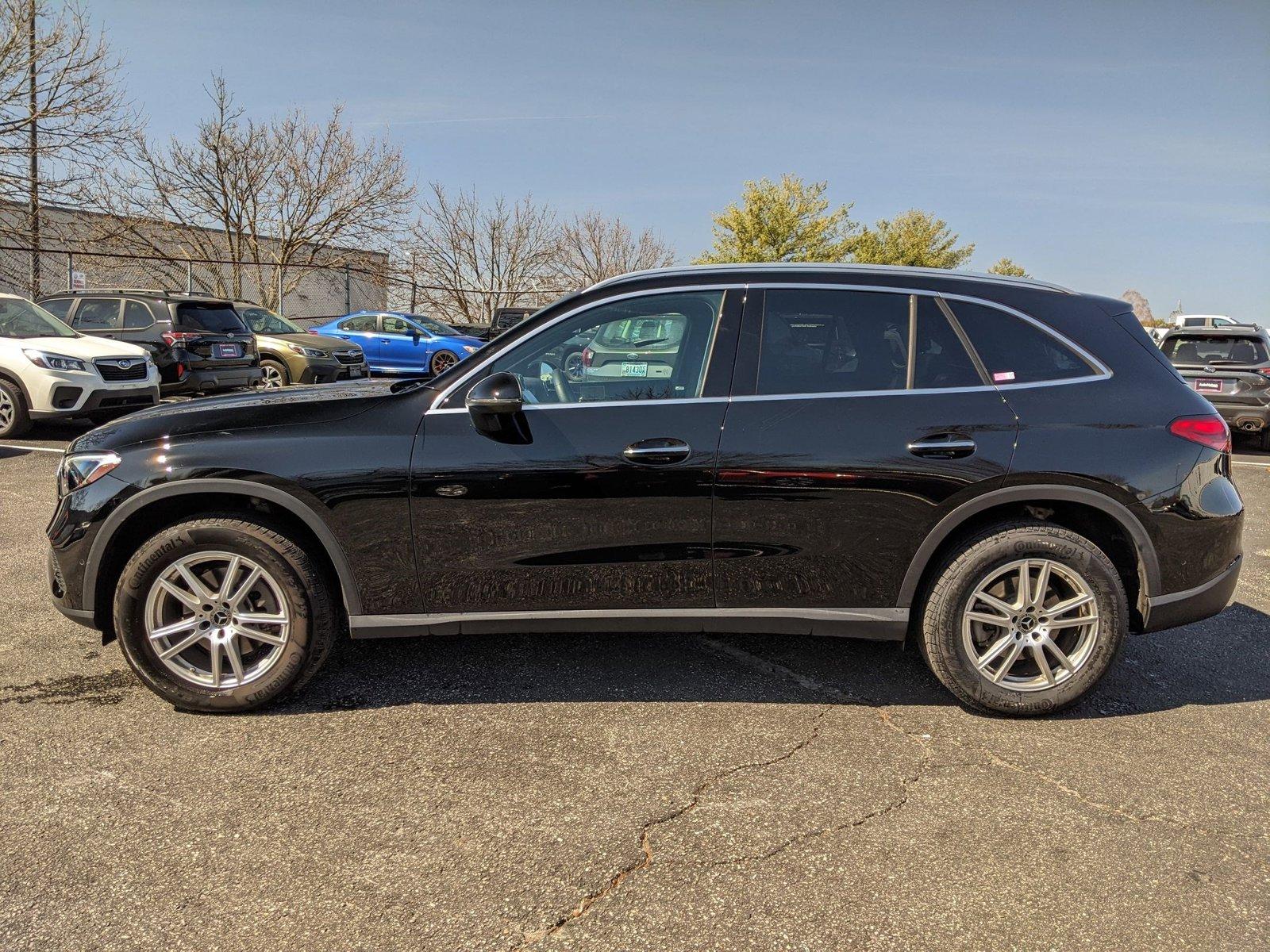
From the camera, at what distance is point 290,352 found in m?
15.7

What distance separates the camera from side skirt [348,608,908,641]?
363 centimetres

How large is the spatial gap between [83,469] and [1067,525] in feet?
12.8

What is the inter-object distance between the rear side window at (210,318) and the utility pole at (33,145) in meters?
7.68

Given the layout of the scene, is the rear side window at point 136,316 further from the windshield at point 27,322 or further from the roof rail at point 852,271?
the roof rail at point 852,271

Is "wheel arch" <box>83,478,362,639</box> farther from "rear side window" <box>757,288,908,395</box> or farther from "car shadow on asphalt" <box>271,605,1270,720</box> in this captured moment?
"rear side window" <box>757,288,908,395</box>

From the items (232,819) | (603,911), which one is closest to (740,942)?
(603,911)

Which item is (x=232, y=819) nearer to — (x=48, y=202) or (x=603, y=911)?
(x=603, y=911)

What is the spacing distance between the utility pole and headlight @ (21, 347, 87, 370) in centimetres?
1002

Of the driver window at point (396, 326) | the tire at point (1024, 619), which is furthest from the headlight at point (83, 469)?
the driver window at point (396, 326)

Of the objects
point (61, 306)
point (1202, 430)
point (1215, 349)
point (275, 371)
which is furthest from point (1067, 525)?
point (275, 371)

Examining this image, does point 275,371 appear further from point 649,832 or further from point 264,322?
point 649,832

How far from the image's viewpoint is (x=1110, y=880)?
264cm

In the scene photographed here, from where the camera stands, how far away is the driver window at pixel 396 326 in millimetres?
21969

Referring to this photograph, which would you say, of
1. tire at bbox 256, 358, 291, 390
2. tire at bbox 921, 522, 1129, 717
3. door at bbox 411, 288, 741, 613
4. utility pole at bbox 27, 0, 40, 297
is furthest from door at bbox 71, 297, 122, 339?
tire at bbox 921, 522, 1129, 717
